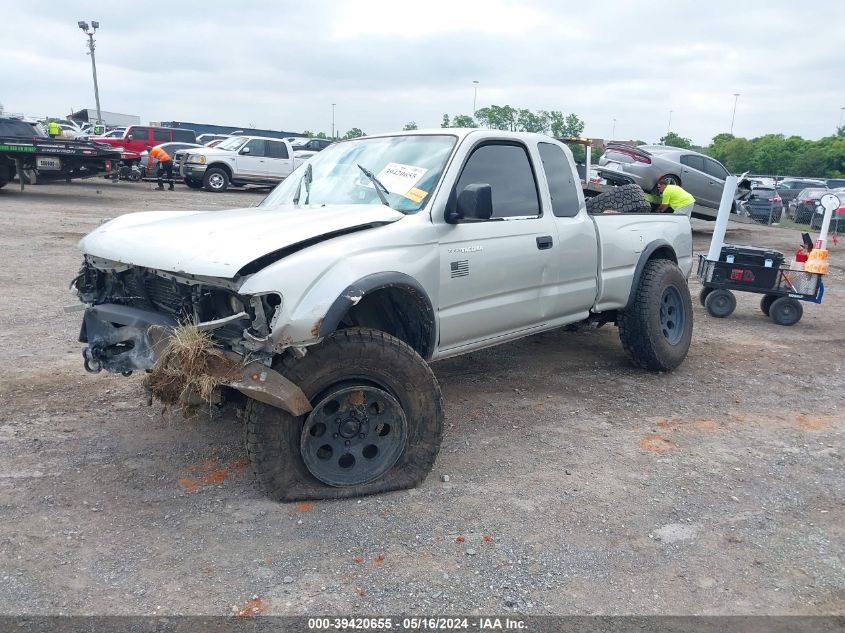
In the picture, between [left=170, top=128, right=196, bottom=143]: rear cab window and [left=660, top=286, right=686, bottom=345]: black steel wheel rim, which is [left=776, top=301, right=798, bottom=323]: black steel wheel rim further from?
[left=170, top=128, right=196, bottom=143]: rear cab window

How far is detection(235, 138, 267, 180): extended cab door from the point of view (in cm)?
2136

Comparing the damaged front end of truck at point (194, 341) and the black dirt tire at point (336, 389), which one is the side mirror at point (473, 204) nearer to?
the black dirt tire at point (336, 389)

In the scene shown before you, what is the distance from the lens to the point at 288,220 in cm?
387

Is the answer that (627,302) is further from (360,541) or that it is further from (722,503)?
(360,541)

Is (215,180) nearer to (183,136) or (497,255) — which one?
(183,136)

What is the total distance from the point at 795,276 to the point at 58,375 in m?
7.79

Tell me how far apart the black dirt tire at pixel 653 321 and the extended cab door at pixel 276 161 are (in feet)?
56.7

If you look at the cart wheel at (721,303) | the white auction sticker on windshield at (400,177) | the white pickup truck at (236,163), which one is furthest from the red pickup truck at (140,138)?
the white auction sticker on windshield at (400,177)

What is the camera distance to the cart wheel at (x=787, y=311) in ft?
27.3

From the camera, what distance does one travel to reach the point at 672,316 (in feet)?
20.5

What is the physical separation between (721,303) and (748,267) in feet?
1.77

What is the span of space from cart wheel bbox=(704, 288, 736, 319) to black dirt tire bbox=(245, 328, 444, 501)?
6.06m

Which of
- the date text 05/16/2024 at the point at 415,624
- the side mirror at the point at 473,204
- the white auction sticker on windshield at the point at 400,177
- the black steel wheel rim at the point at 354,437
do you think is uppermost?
the white auction sticker on windshield at the point at 400,177

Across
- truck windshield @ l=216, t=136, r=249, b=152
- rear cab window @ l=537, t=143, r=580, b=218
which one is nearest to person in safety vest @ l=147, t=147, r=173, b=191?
truck windshield @ l=216, t=136, r=249, b=152
